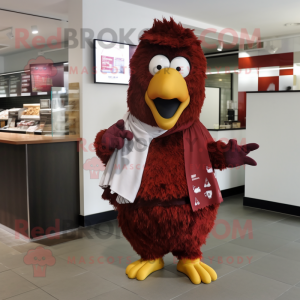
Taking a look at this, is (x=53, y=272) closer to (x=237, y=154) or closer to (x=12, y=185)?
(x=12, y=185)

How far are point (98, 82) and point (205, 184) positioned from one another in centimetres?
187

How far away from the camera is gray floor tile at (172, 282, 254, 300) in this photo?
215cm

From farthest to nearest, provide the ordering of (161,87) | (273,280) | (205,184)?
(273,280) → (205,184) → (161,87)

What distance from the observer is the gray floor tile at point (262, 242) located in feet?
9.84

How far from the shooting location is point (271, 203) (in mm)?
4168

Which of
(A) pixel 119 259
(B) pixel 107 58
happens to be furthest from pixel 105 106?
(A) pixel 119 259

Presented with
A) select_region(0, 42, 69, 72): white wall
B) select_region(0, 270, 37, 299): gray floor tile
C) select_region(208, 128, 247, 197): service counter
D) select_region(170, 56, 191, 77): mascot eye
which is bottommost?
select_region(0, 270, 37, 299): gray floor tile

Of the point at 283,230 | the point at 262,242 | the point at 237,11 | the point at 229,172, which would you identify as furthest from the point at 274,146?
the point at 237,11

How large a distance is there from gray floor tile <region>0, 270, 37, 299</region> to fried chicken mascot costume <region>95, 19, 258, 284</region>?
2.57ft

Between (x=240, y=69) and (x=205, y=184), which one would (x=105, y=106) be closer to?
(x=205, y=184)

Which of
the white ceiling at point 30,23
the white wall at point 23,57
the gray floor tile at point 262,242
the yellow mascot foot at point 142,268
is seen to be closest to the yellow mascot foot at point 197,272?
the yellow mascot foot at point 142,268

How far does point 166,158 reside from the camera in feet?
7.09

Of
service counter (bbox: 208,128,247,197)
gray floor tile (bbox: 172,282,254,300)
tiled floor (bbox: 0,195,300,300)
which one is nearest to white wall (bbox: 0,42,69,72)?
service counter (bbox: 208,128,247,197)

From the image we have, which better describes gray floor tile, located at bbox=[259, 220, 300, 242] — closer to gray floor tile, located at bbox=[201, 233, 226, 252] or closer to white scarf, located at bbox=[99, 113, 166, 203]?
gray floor tile, located at bbox=[201, 233, 226, 252]
